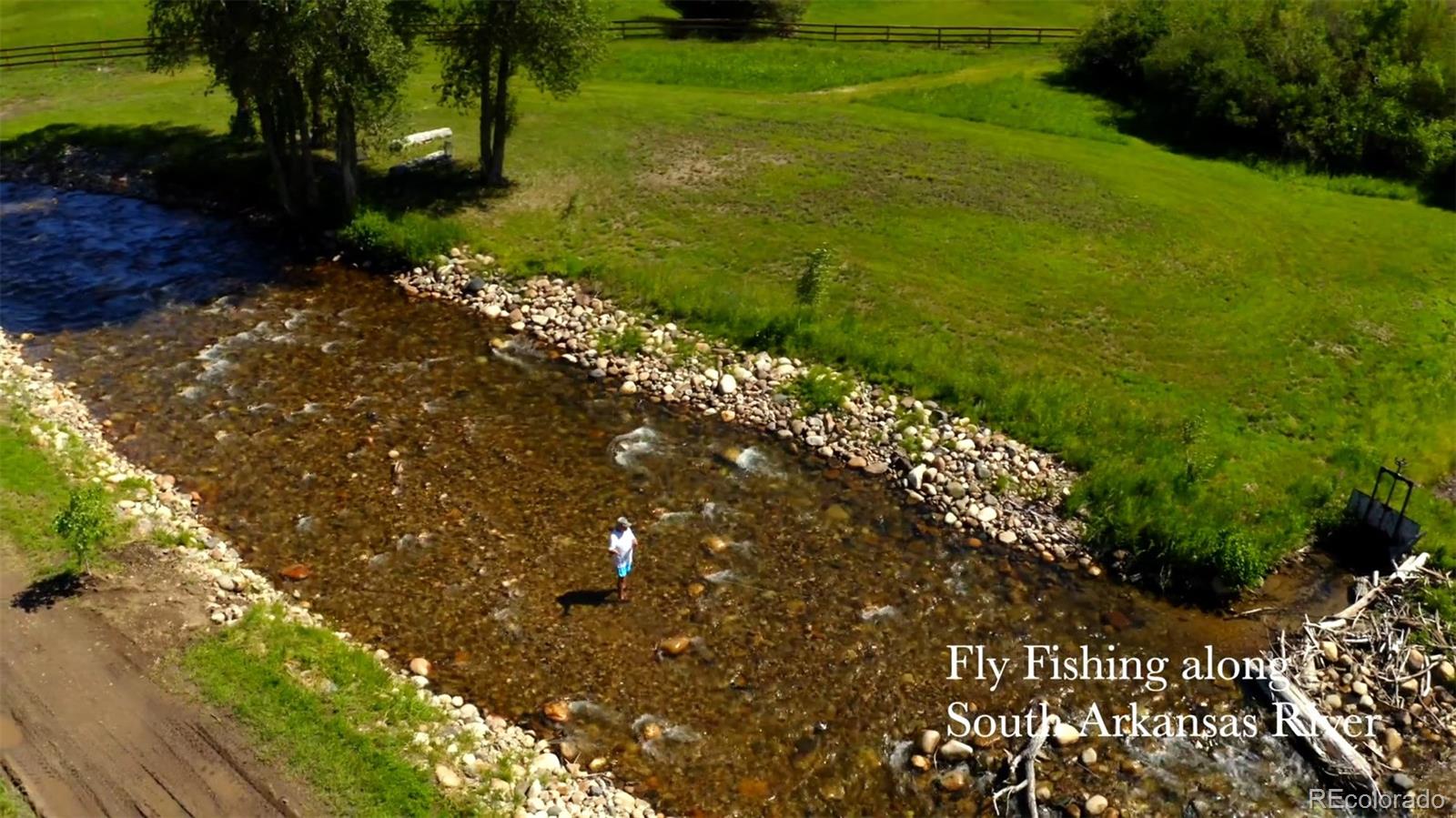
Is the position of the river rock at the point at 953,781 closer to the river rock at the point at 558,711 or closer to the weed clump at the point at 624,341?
the river rock at the point at 558,711

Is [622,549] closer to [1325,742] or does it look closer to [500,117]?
[1325,742]

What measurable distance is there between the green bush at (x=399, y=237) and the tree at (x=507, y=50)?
518cm

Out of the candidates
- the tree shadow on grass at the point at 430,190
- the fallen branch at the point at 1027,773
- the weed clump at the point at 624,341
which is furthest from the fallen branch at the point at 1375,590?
the tree shadow on grass at the point at 430,190

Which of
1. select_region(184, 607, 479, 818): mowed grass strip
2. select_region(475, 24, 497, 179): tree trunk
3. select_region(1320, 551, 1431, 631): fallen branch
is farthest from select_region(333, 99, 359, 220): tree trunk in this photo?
select_region(1320, 551, 1431, 631): fallen branch

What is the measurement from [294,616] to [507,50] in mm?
26985

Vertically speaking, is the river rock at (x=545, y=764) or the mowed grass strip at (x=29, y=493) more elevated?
the mowed grass strip at (x=29, y=493)

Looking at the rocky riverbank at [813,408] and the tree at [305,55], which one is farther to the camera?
the tree at [305,55]

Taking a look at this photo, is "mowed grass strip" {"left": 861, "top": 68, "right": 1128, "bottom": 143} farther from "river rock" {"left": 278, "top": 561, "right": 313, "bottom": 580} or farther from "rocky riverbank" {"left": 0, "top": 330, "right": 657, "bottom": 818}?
"rocky riverbank" {"left": 0, "top": 330, "right": 657, "bottom": 818}

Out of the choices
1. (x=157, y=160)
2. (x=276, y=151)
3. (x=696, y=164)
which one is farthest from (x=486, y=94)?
(x=157, y=160)

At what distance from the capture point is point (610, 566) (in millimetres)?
23344

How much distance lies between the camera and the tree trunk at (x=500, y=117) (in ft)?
133

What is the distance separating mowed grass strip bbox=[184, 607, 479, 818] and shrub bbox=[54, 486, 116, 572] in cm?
382

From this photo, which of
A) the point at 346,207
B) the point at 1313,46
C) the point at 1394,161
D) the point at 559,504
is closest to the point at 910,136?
the point at 1313,46

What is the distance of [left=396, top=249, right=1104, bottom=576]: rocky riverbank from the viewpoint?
84.4ft
